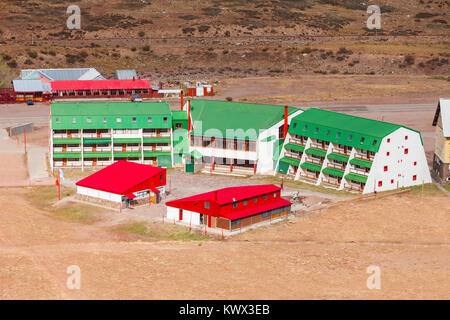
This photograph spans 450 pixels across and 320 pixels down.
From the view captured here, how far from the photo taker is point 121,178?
94.0m

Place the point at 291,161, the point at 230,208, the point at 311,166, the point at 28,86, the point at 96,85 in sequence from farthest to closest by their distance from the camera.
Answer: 1. the point at 96,85
2. the point at 28,86
3. the point at 291,161
4. the point at 311,166
5. the point at 230,208

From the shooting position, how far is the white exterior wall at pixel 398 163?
96.3m

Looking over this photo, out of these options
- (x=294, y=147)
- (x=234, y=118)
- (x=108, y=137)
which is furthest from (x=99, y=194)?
(x=294, y=147)

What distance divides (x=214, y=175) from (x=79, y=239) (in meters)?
32.5

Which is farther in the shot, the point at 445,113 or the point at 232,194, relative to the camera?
the point at 445,113

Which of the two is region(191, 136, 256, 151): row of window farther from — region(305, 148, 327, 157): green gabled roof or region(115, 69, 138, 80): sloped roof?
region(115, 69, 138, 80): sloped roof

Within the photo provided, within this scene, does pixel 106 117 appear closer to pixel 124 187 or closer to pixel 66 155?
pixel 66 155

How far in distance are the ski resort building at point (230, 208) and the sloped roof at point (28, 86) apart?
94.6 m

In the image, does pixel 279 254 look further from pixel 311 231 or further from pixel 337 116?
pixel 337 116

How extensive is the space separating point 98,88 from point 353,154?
8915cm

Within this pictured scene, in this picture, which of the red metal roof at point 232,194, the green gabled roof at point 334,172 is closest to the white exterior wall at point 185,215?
the red metal roof at point 232,194

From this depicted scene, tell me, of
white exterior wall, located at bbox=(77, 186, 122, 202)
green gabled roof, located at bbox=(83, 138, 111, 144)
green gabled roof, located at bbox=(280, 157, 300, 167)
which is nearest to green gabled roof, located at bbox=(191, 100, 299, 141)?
green gabled roof, located at bbox=(280, 157, 300, 167)

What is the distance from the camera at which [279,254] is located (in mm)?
73688
